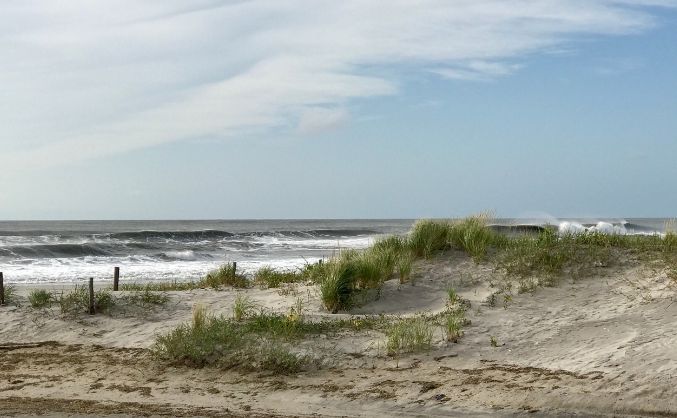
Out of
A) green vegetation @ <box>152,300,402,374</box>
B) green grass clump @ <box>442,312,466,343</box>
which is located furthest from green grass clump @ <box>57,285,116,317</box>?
green grass clump @ <box>442,312,466,343</box>

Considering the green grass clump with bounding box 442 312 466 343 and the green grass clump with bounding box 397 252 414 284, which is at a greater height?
the green grass clump with bounding box 397 252 414 284

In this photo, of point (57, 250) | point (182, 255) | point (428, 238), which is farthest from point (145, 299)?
point (57, 250)

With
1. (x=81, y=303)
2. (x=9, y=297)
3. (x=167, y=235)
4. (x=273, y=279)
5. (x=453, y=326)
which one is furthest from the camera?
(x=167, y=235)

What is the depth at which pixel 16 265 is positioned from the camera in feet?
102

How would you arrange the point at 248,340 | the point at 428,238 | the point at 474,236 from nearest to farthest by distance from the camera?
1. the point at 248,340
2. the point at 474,236
3. the point at 428,238

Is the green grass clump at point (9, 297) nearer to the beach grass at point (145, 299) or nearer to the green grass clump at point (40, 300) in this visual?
the green grass clump at point (40, 300)

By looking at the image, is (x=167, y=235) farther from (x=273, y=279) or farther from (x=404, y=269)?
(x=404, y=269)

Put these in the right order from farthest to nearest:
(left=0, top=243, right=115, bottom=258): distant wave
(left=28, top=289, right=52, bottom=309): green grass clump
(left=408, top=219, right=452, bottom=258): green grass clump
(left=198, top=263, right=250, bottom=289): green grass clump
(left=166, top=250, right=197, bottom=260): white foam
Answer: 1. (left=0, top=243, right=115, bottom=258): distant wave
2. (left=166, top=250, right=197, bottom=260): white foam
3. (left=198, top=263, right=250, bottom=289): green grass clump
4. (left=408, top=219, right=452, bottom=258): green grass clump
5. (left=28, top=289, right=52, bottom=309): green grass clump

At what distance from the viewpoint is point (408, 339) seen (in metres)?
10.1

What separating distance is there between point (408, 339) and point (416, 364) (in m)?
0.61

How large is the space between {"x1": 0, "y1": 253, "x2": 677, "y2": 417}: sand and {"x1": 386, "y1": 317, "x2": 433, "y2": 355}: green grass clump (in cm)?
18

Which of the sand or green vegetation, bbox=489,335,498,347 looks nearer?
the sand

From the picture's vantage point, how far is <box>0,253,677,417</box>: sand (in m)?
8.08

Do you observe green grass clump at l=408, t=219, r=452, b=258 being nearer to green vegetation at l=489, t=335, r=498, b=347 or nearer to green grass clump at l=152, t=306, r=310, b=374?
green vegetation at l=489, t=335, r=498, b=347
